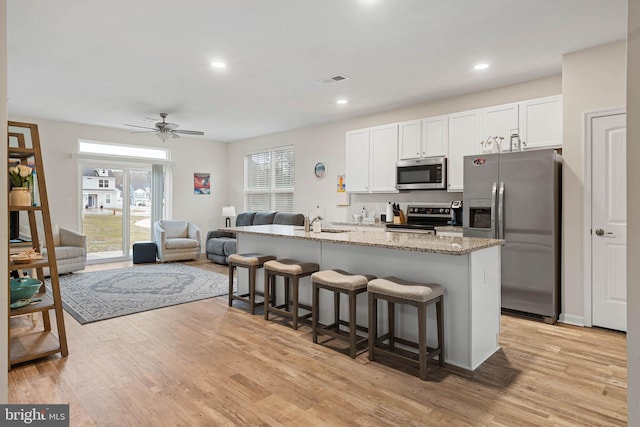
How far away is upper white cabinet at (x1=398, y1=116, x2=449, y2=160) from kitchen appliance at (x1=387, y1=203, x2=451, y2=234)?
2.43 ft

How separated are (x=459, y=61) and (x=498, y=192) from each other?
142 centimetres

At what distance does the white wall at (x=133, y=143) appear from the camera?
21.7 ft

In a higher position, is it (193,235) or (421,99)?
(421,99)

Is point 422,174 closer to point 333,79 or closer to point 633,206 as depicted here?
point 333,79

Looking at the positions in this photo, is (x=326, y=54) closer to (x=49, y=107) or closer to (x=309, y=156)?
(x=309, y=156)

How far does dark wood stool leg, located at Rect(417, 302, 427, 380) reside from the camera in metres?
2.46

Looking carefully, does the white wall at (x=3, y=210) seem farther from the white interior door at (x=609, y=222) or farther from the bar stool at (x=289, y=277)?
the white interior door at (x=609, y=222)

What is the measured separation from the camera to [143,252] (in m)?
7.14

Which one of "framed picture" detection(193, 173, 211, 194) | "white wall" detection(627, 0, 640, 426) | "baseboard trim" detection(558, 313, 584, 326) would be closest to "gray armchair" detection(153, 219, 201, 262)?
"framed picture" detection(193, 173, 211, 194)

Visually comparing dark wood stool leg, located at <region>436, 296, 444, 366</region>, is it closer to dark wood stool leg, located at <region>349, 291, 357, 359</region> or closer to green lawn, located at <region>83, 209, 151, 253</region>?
dark wood stool leg, located at <region>349, 291, 357, 359</region>

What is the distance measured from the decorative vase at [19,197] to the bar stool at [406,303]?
8.46 ft

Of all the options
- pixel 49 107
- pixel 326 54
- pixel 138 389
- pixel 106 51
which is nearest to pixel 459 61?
pixel 326 54

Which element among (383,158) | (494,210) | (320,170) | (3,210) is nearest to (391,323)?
(494,210)

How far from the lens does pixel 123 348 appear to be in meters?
3.04
